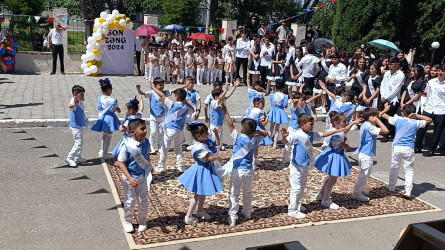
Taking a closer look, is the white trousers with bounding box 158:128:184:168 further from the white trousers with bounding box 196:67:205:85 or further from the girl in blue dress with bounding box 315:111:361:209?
the white trousers with bounding box 196:67:205:85

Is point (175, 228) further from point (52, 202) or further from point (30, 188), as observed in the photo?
point (30, 188)

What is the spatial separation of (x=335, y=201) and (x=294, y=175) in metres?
1.35

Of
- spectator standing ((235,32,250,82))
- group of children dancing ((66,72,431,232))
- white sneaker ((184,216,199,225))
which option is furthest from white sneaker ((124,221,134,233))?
spectator standing ((235,32,250,82))


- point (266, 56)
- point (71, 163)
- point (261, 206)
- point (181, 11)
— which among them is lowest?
point (261, 206)

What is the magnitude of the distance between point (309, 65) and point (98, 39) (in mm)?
8622

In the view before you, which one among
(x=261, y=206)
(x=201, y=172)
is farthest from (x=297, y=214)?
(x=201, y=172)

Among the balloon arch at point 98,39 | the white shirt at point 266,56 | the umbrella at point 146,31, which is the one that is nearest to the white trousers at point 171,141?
the white shirt at point 266,56

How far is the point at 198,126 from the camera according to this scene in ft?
18.8

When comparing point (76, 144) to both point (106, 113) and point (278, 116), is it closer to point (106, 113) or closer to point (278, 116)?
point (106, 113)

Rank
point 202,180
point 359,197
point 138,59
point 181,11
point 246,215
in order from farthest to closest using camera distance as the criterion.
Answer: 1. point 181,11
2. point 138,59
3. point 359,197
4. point 246,215
5. point 202,180

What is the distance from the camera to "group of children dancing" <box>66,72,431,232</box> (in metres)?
5.57

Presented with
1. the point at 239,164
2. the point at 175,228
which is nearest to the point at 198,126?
the point at 239,164

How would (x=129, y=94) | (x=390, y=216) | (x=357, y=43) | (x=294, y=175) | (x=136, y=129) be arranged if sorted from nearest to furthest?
(x=136, y=129) → (x=294, y=175) → (x=390, y=216) → (x=129, y=94) → (x=357, y=43)

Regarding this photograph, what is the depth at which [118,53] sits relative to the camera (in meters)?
18.6
